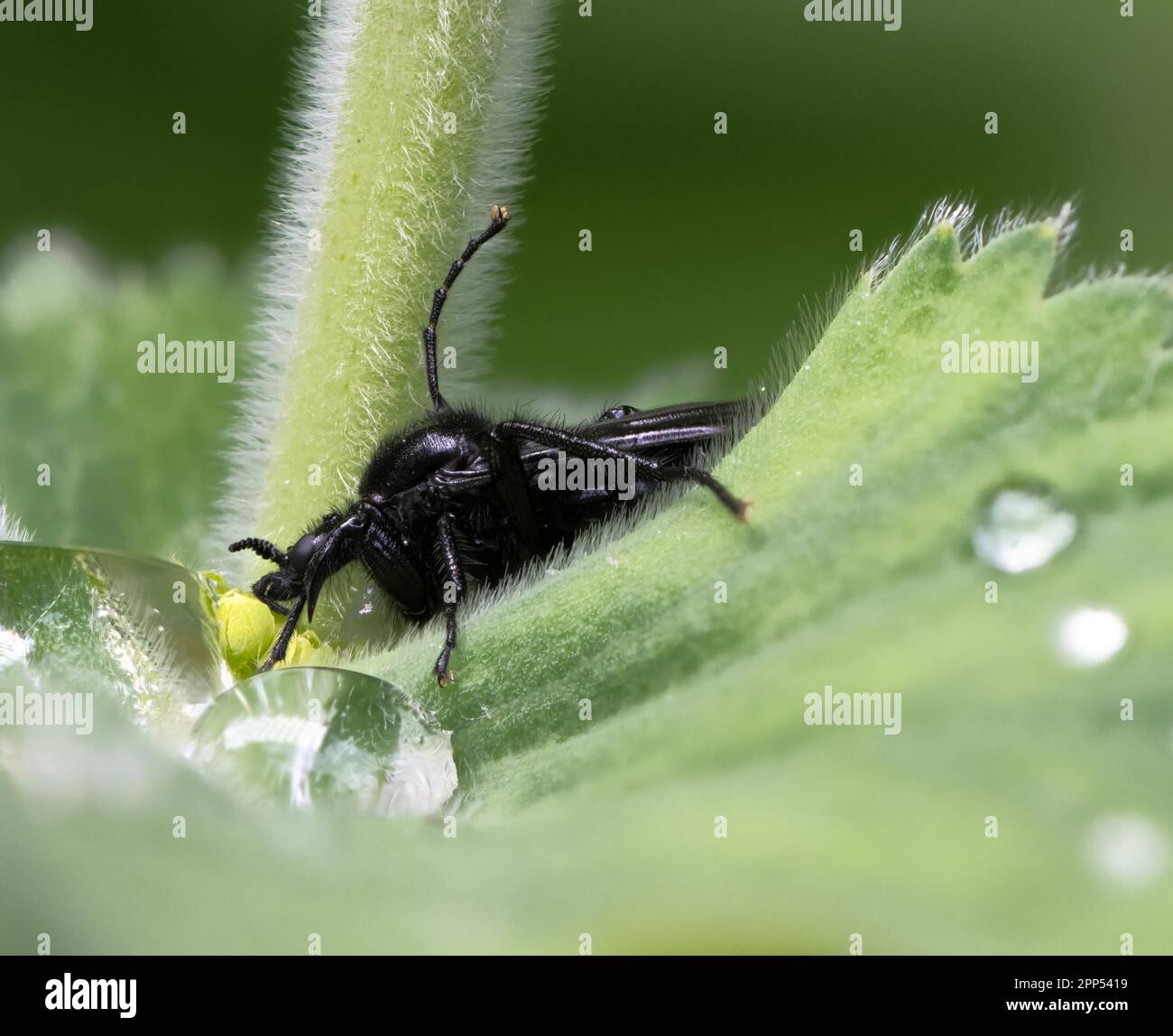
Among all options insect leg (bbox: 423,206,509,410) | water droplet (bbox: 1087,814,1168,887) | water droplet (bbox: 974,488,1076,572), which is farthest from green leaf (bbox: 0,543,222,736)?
water droplet (bbox: 1087,814,1168,887)

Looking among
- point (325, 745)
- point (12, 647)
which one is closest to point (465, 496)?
point (12, 647)

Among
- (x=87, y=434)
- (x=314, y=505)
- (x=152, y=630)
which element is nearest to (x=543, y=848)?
(x=152, y=630)

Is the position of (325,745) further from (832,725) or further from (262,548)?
(262,548)

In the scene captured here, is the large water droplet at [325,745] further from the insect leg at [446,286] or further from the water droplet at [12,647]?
the insect leg at [446,286]

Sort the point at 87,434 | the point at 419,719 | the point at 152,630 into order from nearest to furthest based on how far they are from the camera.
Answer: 1. the point at 419,719
2. the point at 152,630
3. the point at 87,434

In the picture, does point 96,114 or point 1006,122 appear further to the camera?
point 1006,122

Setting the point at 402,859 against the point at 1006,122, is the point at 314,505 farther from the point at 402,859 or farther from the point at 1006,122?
the point at 1006,122

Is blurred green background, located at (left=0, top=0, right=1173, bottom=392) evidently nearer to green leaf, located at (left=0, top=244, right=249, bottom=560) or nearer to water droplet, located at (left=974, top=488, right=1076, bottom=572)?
green leaf, located at (left=0, top=244, right=249, bottom=560)
